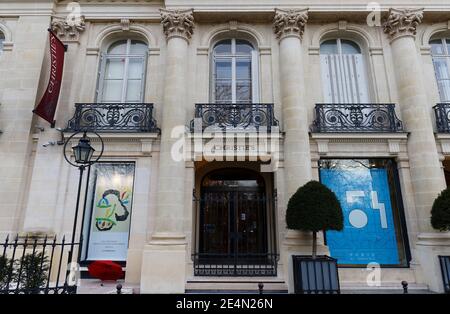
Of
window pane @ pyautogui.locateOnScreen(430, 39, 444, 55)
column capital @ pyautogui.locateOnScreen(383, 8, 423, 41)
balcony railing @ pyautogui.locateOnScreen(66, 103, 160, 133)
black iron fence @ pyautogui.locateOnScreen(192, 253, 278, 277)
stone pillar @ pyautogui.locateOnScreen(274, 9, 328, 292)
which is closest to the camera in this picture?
stone pillar @ pyautogui.locateOnScreen(274, 9, 328, 292)

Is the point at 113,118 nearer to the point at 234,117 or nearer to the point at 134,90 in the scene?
the point at 134,90

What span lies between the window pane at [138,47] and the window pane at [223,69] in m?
2.78

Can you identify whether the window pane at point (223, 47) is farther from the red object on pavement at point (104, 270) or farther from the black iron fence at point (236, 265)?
the red object on pavement at point (104, 270)

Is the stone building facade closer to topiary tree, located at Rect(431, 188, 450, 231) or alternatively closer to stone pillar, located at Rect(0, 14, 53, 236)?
stone pillar, located at Rect(0, 14, 53, 236)

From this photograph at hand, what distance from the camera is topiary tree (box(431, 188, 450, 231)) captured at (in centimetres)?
725

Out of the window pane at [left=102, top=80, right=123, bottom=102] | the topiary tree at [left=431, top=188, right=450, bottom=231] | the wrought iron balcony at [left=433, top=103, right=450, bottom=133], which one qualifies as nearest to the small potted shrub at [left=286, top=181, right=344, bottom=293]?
the topiary tree at [left=431, top=188, right=450, bottom=231]

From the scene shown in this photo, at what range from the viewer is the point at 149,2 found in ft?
34.3

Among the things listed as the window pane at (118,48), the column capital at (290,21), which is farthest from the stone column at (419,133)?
the window pane at (118,48)

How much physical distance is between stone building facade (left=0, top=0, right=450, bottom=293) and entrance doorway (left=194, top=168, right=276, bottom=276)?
2.1 inches

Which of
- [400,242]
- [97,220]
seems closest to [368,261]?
[400,242]

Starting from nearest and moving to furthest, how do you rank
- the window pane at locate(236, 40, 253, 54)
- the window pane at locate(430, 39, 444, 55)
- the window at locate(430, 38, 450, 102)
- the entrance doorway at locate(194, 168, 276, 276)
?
the entrance doorway at locate(194, 168, 276, 276) < the window at locate(430, 38, 450, 102) < the window pane at locate(430, 39, 444, 55) < the window pane at locate(236, 40, 253, 54)

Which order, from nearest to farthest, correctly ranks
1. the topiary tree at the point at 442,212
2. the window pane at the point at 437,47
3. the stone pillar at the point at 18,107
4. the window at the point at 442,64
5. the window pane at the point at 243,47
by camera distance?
the topiary tree at the point at 442,212
the stone pillar at the point at 18,107
the window at the point at 442,64
the window pane at the point at 437,47
the window pane at the point at 243,47

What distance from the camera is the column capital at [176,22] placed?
9773 mm

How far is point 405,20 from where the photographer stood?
9664 mm
